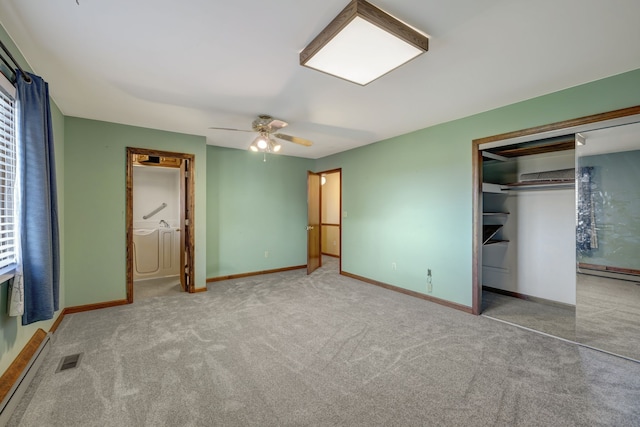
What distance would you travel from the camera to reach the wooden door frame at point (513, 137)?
7.91 ft

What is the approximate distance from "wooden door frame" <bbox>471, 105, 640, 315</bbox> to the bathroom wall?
5332 mm

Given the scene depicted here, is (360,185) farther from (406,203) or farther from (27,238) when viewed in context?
(27,238)

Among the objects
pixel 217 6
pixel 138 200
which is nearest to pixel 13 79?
pixel 217 6

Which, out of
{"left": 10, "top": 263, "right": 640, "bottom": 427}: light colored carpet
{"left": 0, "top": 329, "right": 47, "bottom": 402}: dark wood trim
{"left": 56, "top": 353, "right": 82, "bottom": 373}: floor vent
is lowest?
{"left": 10, "top": 263, "right": 640, "bottom": 427}: light colored carpet

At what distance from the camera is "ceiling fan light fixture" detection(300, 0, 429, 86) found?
1.59m

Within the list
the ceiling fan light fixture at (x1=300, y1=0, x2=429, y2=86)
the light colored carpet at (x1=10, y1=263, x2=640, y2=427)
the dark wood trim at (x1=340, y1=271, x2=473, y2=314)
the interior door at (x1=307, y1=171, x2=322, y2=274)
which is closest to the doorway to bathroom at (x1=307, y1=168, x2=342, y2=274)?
the interior door at (x1=307, y1=171, x2=322, y2=274)

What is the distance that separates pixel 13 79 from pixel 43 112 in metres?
0.31

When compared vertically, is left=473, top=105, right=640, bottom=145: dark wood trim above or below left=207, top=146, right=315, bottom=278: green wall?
above

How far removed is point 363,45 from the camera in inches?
72.3

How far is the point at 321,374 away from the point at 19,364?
7.46 ft

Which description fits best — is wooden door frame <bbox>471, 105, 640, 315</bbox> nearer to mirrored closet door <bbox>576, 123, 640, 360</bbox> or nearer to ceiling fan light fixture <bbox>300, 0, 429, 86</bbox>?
mirrored closet door <bbox>576, 123, 640, 360</bbox>

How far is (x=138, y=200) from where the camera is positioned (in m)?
5.26

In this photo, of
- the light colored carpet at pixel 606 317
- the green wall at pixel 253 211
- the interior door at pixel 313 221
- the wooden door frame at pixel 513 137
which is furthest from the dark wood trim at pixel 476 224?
the green wall at pixel 253 211

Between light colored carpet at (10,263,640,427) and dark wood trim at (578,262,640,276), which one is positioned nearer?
light colored carpet at (10,263,640,427)
